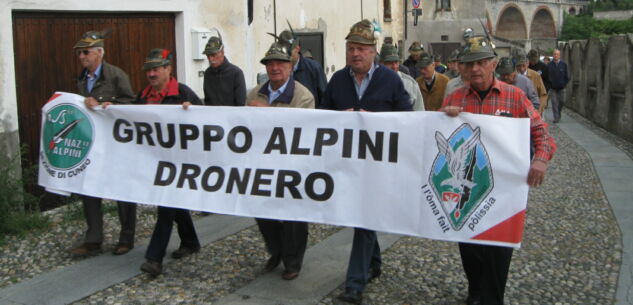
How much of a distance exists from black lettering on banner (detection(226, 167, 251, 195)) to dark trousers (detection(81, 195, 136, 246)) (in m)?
1.44

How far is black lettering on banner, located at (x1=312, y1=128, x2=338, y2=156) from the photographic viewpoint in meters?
5.21

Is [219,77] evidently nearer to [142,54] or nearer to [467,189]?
[142,54]

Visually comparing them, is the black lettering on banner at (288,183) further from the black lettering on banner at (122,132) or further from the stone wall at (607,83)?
the stone wall at (607,83)

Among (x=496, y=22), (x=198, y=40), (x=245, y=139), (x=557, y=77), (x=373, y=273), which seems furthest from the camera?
(x=496, y=22)

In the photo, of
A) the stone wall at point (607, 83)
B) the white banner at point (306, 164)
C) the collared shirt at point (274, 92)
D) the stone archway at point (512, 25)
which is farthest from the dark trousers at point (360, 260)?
the stone archway at point (512, 25)

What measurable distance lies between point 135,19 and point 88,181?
404cm

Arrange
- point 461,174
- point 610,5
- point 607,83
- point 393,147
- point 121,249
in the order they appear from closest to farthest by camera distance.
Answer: point 461,174, point 393,147, point 121,249, point 607,83, point 610,5

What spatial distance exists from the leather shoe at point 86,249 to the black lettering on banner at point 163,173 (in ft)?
3.67

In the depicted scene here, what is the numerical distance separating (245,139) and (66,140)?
170 cm

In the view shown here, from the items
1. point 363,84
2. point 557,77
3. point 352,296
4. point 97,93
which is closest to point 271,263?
point 352,296

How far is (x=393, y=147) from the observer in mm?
5012

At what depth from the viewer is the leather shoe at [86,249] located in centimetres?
635

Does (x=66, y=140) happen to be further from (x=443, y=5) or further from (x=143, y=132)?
(x=443, y=5)

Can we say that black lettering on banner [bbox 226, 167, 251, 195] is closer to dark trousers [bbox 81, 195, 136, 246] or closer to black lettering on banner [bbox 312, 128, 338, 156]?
black lettering on banner [bbox 312, 128, 338, 156]
